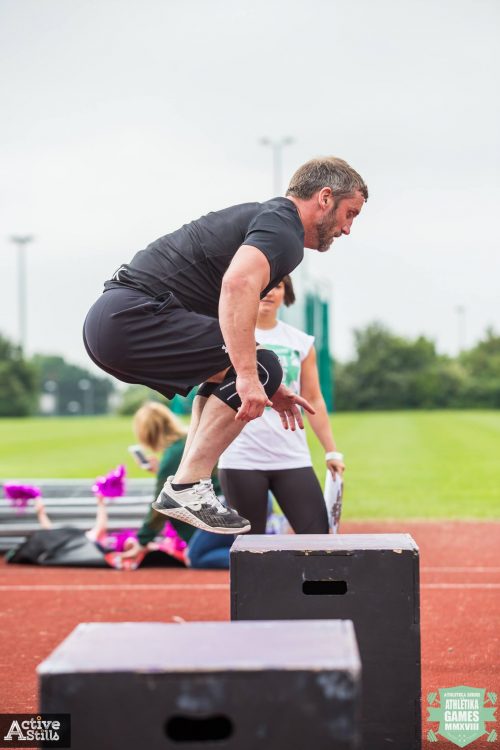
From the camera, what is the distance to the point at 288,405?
15.2ft

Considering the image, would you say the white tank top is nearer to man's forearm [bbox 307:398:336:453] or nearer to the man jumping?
man's forearm [bbox 307:398:336:453]

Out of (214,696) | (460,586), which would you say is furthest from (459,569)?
(214,696)

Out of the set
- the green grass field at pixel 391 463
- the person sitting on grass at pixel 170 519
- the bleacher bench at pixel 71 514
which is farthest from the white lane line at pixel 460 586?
the green grass field at pixel 391 463

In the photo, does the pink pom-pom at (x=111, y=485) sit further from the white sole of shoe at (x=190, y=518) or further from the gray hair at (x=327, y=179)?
the gray hair at (x=327, y=179)

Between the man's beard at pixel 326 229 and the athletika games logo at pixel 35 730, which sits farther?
the man's beard at pixel 326 229

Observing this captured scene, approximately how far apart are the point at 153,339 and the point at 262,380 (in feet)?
1.66

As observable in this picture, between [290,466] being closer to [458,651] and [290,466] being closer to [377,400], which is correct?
[458,651]

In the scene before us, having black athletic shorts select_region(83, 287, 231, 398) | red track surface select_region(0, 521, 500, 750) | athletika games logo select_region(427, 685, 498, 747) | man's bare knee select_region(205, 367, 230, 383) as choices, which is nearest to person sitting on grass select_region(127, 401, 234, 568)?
red track surface select_region(0, 521, 500, 750)

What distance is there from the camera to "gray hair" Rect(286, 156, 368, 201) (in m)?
4.19

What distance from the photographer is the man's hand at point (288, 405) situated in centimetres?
455

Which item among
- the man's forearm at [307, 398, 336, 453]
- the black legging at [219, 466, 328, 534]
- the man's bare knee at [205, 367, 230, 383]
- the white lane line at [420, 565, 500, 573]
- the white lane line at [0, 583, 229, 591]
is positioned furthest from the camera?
the white lane line at [420, 565, 500, 573]

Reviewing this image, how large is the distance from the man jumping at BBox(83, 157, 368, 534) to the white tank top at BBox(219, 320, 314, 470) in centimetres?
123

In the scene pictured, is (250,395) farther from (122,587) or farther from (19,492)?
(19,492)

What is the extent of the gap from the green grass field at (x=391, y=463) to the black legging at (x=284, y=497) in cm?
778
